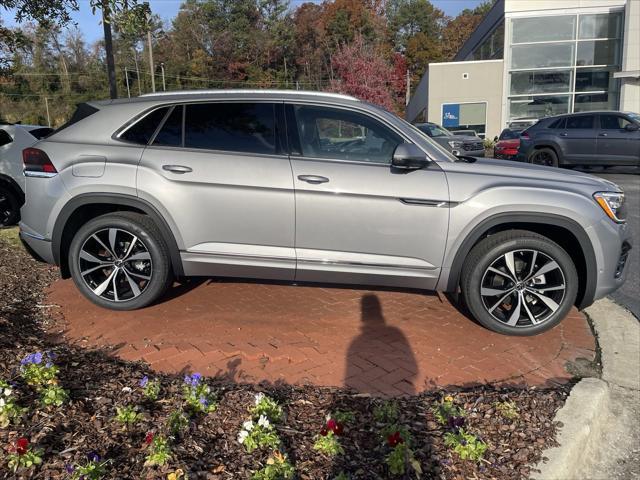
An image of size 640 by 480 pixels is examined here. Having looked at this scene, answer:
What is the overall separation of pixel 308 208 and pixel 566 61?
1045 inches

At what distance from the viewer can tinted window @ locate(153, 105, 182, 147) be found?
13.7 feet

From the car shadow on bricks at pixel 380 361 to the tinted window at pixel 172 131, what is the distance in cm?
210

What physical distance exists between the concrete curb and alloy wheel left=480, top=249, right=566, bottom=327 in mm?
544

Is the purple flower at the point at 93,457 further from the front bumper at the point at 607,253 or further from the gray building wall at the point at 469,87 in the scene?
the gray building wall at the point at 469,87

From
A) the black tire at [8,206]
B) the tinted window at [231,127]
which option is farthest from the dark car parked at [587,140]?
the black tire at [8,206]

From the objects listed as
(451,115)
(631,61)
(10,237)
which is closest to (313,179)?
(10,237)

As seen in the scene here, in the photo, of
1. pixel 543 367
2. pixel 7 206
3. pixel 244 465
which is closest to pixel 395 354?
pixel 543 367

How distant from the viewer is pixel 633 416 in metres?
3.21

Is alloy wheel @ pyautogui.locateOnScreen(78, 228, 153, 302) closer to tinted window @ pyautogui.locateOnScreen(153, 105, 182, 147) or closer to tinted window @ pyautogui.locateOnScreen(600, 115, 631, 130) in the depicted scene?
tinted window @ pyautogui.locateOnScreen(153, 105, 182, 147)

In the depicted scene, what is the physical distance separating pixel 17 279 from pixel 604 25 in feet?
92.6

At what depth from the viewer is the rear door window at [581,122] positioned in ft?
47.0

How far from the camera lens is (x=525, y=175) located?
4.03 m

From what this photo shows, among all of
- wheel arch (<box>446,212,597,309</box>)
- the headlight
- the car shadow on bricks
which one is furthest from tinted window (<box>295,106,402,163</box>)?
the headlight

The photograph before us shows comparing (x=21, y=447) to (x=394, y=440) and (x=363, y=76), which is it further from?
(x=363, y=76)
